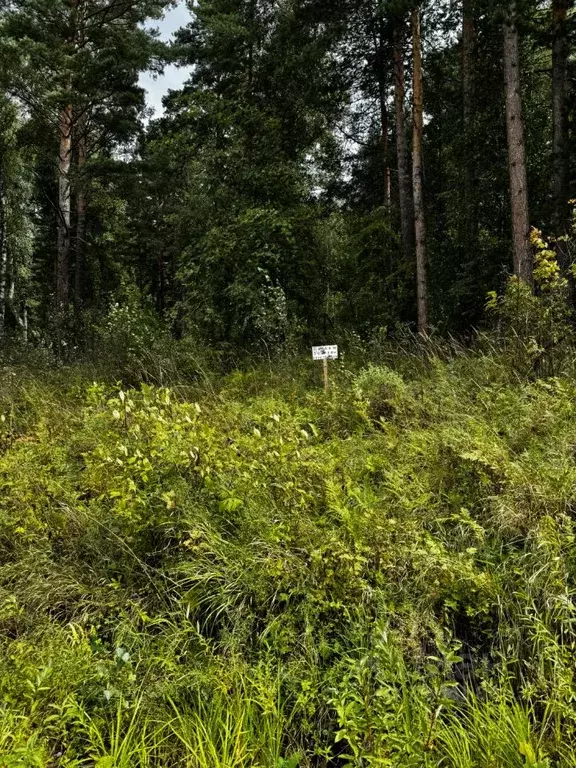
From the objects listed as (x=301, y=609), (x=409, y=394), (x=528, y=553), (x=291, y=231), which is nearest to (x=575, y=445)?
(x=528, y=553)

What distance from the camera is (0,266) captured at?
42.8ft

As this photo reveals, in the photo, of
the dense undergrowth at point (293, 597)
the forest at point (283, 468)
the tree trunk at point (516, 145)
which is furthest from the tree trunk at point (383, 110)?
the dense undergrowth at point (293, 597)

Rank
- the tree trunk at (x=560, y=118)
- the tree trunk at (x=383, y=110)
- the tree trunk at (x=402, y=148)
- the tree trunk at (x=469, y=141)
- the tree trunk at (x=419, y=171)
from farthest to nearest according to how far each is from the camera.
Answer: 1. the tree trunk at (x=383, y=110)
2. the tree trunk at (x=402, y=148)
3. the tree trunk at (x=469, y=141)
4. the tree trunk at (x=419, y=171)
5. the tree trunk at (x=560, y=118)

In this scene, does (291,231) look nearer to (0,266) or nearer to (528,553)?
(528,553)

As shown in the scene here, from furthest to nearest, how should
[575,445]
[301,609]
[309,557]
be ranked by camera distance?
[575,445], [309,557], [301,609]

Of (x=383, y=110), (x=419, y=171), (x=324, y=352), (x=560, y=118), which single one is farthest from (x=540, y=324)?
(x=383, y=110)

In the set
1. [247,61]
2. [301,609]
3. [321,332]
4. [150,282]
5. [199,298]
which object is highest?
[247,61]

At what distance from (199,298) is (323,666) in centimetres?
772

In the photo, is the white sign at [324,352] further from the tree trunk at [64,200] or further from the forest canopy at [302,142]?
the tree trunk at [64,200]

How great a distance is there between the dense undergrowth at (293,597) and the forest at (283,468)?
0.02 meters

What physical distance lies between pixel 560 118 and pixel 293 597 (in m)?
10.2

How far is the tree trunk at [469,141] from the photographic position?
34.6ft

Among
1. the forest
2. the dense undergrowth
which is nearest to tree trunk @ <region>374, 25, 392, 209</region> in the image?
the forest

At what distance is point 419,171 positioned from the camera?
9.56m
